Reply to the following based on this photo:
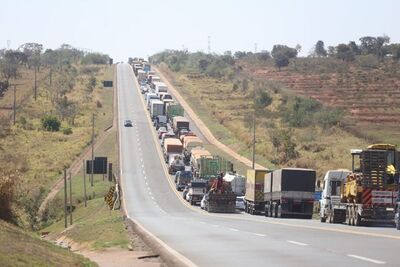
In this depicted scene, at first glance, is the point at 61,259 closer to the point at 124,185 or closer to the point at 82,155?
the point at 124,185

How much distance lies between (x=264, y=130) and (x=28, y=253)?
108 meters

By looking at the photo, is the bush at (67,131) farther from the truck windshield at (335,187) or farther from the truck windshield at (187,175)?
the truck windshield at (335,187)

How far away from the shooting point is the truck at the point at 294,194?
178ft

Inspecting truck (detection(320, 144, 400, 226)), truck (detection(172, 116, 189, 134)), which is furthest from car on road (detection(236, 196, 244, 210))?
truck (detection(172, 116, 189, 134))

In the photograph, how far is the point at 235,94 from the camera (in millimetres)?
182625

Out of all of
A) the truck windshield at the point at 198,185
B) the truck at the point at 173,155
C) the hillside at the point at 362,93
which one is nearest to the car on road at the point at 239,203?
the truck windshield at the point at 198,185

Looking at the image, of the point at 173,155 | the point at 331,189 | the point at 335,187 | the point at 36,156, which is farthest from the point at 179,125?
the point at 335,187

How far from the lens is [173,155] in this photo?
100 m

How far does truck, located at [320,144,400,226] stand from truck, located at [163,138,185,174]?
55300 mm

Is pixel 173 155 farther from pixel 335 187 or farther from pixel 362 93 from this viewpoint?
pixel 362 93

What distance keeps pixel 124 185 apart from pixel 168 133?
27.4m

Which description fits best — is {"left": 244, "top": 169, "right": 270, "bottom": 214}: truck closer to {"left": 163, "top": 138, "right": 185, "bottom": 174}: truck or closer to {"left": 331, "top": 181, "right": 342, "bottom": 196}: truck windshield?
{"left": 331, "top": 181, "right": 342, "bottom": 196}: truck windshield

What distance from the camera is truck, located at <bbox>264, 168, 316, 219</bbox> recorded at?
178 feet

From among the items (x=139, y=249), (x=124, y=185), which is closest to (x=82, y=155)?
(x=124, y=185)
